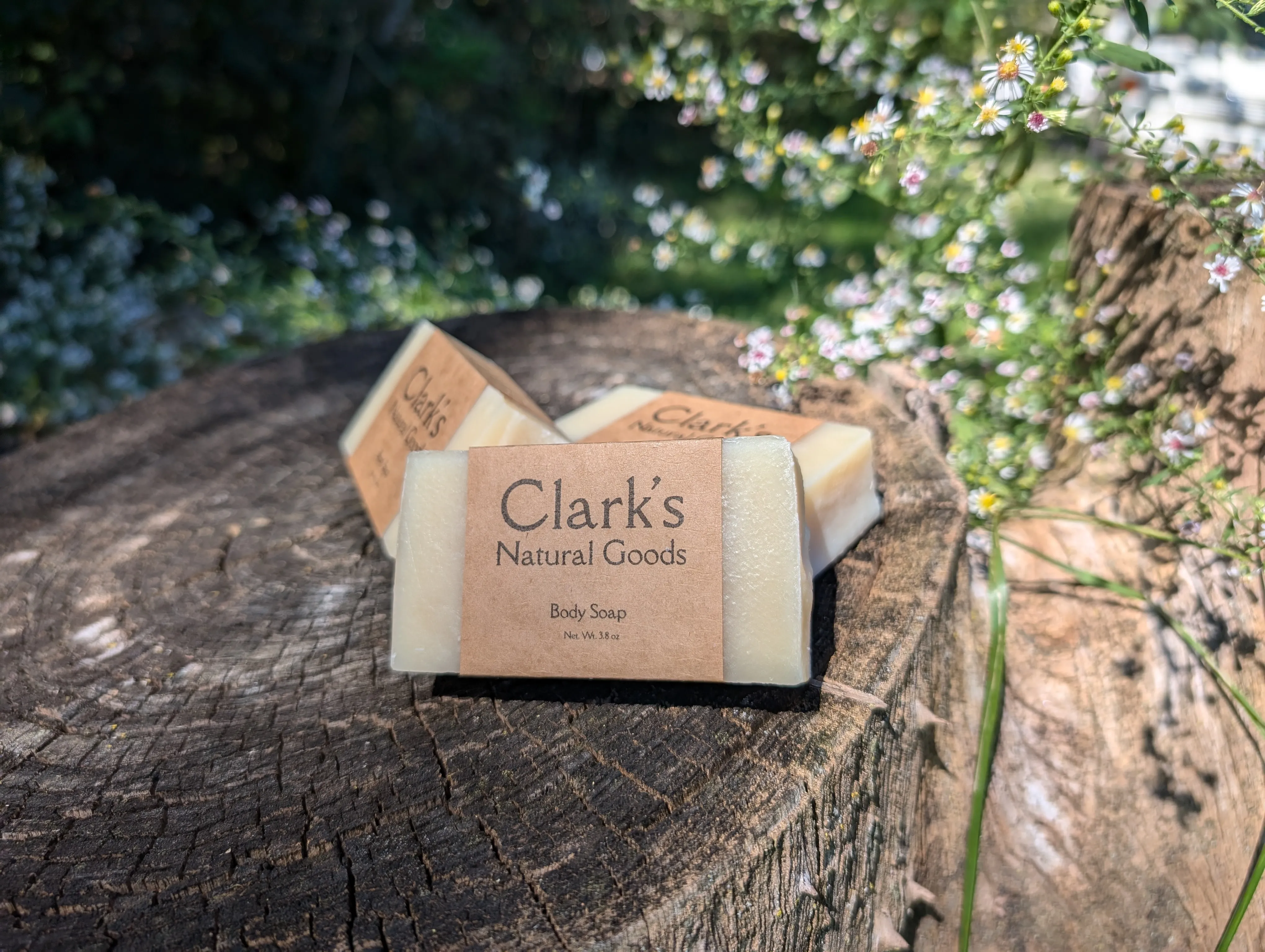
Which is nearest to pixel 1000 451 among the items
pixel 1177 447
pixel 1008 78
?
pixel 1177 447

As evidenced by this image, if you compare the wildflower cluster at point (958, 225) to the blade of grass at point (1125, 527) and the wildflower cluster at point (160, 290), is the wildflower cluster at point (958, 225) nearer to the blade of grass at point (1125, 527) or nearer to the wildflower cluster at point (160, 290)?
the blade of grass at point (1125, 527)

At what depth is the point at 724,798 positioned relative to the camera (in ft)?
2.78

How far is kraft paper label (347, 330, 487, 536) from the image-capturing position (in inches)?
47.4

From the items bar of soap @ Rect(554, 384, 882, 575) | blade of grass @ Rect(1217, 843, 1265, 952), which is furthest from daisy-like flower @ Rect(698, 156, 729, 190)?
blade of grass @ Rect(1217, 843, 1265, 952)

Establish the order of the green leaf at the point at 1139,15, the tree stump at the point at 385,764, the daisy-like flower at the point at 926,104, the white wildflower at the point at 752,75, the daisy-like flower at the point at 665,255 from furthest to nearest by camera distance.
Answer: the daisy-like flower at the point at 665,255 < the white wildflower at the point at 752,75 < the daisy-like flower at the point at 926,104 < the green leaf at the point at 1139,15 < the tree stump at the point at 385,764

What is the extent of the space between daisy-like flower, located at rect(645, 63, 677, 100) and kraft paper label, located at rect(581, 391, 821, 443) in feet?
3.23

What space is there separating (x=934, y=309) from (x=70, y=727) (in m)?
1.59

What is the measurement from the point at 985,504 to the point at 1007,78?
0.63 metres

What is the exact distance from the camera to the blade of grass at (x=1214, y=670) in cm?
107

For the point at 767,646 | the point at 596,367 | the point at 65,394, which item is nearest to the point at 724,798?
the point at 767,646

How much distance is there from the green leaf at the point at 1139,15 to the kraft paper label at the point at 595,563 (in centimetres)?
77

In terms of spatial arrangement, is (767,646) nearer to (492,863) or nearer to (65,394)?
(492,863)

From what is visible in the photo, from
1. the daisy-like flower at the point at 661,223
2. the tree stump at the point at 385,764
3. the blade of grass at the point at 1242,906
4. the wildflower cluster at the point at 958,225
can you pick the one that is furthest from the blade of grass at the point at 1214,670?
the daisy-like flower at the point at 661,223

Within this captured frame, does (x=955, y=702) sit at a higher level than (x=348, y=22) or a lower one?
lower
